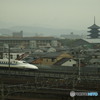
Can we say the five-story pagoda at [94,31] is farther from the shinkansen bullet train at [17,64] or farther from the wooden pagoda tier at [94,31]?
the shinkansen bullet train at [17,64]

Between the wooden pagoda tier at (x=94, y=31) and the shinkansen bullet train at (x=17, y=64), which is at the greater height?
the wooden pagoda tier at (x=94, y=31)

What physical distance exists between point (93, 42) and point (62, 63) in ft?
123

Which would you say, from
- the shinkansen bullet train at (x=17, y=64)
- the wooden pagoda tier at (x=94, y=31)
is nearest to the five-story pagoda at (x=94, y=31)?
the wooden pagoda tier at (x=94, y=31)

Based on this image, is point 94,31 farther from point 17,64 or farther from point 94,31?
point 17,64

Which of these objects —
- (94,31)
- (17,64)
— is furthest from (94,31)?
(17,64)

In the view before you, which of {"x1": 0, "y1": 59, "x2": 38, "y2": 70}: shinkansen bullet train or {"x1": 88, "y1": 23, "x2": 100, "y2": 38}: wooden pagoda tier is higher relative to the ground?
{"x1": 88, "y1": 23, "x2": 100, "y2": 38}: wooden pagoda tier

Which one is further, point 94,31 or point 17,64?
point 94,31

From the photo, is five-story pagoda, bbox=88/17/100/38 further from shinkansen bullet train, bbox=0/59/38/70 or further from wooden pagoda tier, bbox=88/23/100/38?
shinkansen bullet train, bbox=0/59/38/70

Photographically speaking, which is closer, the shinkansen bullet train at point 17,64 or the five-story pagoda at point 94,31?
the shinkansen bullet train at point 17,64

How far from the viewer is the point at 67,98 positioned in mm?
14008

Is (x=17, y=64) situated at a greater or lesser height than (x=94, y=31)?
lesser

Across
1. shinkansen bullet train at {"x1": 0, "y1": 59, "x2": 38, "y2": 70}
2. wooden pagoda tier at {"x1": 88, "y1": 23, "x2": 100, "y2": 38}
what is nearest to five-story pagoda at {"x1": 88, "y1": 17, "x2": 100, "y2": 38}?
wooden pagoda tier at {"x1": 88, "y1": 23, "x2": 100, "y2": 38}

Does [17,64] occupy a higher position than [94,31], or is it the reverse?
[94,31]

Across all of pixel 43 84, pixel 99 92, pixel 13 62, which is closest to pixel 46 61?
pixel 13 62
